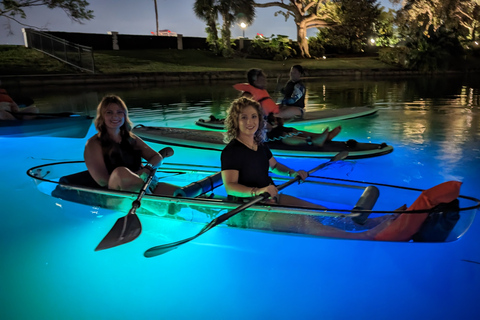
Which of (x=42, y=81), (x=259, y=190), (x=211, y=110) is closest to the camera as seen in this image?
(x=259, y=190)

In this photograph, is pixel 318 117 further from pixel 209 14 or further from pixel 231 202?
pixel 209 14

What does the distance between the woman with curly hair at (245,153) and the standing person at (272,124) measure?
2.91 meters

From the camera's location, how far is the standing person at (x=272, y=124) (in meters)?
6.21

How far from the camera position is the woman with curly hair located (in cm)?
305

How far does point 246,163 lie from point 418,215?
4.35 ft

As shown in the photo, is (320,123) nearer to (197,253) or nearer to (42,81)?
(197,253)

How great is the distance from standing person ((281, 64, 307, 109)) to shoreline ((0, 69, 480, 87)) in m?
18.1

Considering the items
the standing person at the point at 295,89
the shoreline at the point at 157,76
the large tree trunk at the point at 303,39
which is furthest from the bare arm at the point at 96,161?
the large tree trunk at the point at 303,39

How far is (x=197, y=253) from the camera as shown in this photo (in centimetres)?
363

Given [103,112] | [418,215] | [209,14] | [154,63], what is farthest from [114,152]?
[209,14]

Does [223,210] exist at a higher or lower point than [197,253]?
higher

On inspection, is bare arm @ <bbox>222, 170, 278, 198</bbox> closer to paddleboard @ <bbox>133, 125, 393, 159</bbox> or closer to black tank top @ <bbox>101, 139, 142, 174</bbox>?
black tank top @ <bbox>101, 139, 142, 174</bbox>

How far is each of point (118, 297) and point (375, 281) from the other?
2024 mm

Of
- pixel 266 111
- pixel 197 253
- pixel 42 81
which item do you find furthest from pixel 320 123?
pixel 42 81
